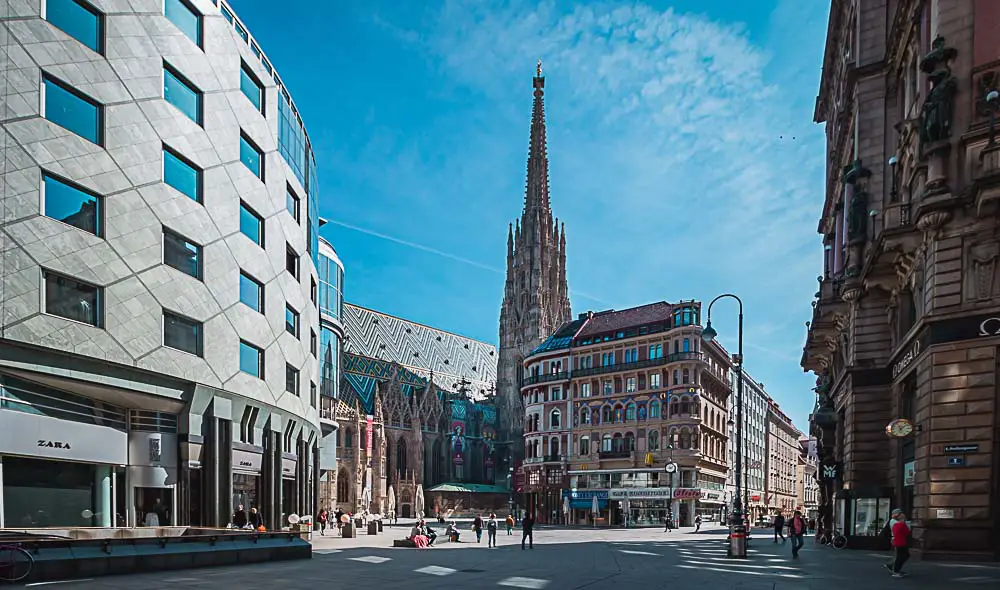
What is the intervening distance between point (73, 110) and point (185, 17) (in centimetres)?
782

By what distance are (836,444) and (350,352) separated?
90.7m

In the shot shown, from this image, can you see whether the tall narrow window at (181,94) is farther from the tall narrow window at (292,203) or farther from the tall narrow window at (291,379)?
the tall narrow window at (291,379)

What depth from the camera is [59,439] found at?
1053 inches

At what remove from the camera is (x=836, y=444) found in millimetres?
40531

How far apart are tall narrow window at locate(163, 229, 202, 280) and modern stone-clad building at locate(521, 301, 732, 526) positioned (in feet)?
150

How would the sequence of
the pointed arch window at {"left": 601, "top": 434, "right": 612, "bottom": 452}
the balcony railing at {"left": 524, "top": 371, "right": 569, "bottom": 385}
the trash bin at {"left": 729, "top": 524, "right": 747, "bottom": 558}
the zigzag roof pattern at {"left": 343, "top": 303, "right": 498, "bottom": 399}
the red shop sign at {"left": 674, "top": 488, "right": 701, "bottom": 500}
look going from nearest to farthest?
the trash bin at {"left": 729, "top": 524, "right": 747, "bottom": 558}
the red shop sign at {"left": 674, "top": 488, "right": 701, "bottom": 500}
the pointed arch window at {"left": 601, "top": 434, "right": 612, "bottom": 452}
the balcony railing at {"left": 524, "top": 371, "right": 569, "bottom": 385}
the zigzag roof pattern at {"left": 343, "top": 303, "right": 498, "bottom": 399}

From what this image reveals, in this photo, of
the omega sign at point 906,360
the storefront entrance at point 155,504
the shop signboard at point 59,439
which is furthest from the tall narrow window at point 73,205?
the omega sign at point 906,360

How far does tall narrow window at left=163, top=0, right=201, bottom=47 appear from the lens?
31594 mm

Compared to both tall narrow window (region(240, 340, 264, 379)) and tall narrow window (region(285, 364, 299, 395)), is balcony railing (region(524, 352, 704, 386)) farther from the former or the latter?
tall narrow window (region(240, 340, 264, 379))

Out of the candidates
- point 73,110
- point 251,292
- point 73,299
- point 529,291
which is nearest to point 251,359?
point 251,292

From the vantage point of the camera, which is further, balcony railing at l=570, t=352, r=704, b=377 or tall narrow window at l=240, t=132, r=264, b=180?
balcony railing at l=570, t=352, r=704, b=377

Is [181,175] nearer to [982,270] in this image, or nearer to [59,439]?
[59,439]

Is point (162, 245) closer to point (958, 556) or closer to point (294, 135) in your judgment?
point (294, 135)

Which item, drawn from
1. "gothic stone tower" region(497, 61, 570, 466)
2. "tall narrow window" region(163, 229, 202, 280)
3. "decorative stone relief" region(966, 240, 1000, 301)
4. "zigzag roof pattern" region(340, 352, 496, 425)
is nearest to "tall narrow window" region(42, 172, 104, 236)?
"tall narrow window" region(163, 229, 202, 280)
